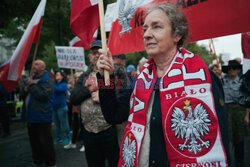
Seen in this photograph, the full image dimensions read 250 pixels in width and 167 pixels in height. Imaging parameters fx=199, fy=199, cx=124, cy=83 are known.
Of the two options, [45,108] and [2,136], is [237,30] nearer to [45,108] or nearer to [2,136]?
[45,108]

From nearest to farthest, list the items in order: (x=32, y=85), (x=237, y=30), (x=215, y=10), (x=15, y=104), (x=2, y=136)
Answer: (x=237, y=30)
(x=215, y=10)
(x=32, y=85)
(x=2, y=136)
(x=15, y=104)

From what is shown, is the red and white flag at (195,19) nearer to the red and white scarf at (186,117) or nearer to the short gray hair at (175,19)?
the short gray hair at (175,19)

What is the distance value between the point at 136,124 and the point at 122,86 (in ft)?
2.12

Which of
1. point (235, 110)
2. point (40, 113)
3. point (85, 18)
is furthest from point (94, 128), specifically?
point (235, 110)

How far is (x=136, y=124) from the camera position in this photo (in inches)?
55.0

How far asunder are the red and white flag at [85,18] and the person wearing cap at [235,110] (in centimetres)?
294

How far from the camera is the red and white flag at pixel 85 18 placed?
6.95 feet

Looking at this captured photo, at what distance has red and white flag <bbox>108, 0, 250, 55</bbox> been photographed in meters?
1.46

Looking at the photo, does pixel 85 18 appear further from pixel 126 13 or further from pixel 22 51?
pixel 22 51

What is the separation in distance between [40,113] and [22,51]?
124 centimetres

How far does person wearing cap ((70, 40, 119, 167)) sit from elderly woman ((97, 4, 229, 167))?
0.87m

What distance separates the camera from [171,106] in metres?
1.23

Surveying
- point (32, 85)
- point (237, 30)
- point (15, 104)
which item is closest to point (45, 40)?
point (15, 104)

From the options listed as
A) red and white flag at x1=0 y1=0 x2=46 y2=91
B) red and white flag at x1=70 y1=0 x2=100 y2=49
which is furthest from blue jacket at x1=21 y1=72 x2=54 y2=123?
red and white flag at x1=70 y1=0 x2=100 y2=49
